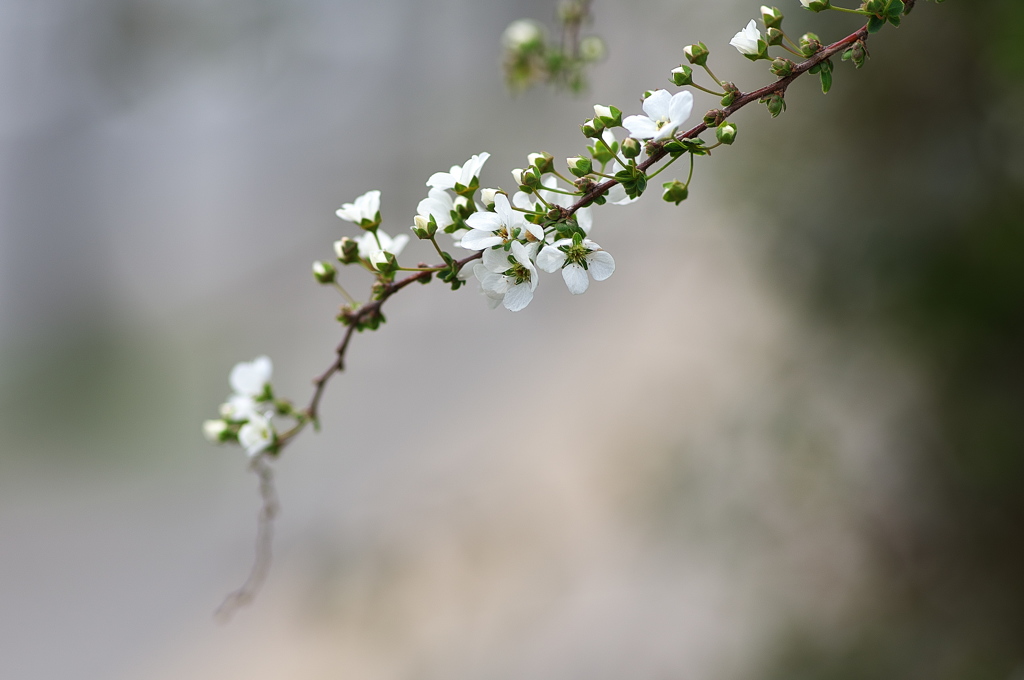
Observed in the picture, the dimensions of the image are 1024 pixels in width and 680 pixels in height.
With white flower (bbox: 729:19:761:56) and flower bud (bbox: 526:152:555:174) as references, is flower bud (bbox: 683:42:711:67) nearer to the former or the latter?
white flower (bbox: 729:19:761:56)

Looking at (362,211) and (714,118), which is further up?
(362,211)

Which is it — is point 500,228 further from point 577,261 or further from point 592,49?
point 592,49

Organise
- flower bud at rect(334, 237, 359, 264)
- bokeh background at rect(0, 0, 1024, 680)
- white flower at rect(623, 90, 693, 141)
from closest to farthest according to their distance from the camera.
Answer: white flower at rect(623, 90, 693, 141) → flower bud at rect(334, 237, 359, 264) → bokeh background at rect(0, 0, 1024, 680)

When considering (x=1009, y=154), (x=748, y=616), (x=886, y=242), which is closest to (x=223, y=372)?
(x=748, y=616)

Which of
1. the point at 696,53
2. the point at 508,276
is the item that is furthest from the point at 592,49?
the point at 508,276

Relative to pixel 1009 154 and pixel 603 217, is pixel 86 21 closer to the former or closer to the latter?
pixel 603 217

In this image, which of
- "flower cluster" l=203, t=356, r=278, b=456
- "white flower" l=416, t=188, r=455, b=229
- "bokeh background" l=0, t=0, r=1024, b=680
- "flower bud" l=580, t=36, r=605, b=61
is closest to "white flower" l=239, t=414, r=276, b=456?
"flower cluster" l=203, t=356, r=278, b=456

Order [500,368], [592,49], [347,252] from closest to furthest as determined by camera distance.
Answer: [347,252] < [592,49] < [500,368]

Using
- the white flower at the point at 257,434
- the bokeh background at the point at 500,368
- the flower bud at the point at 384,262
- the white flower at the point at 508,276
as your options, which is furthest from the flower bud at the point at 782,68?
the bokeh background at the point at 500,368
